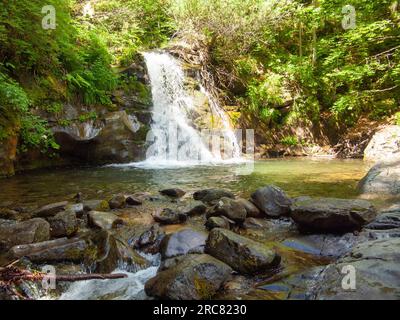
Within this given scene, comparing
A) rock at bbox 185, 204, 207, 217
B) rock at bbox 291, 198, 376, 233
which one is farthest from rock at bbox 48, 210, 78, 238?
rock at bbox 291, 198, 376, 233

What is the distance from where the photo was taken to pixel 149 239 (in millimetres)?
4176

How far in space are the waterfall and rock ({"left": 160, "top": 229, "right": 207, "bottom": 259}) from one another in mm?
6932

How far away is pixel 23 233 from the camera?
157 inches

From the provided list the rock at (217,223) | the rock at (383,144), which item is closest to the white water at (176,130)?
the rock at (383,144)

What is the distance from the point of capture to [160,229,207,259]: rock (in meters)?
3.82

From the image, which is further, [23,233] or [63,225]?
[63,225]

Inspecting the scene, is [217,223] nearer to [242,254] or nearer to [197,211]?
[197,211]

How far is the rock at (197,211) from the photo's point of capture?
5.19 m

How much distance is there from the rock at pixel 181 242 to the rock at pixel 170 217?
30.1 inches

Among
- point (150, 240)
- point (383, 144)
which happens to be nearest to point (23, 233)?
point (150, 240)

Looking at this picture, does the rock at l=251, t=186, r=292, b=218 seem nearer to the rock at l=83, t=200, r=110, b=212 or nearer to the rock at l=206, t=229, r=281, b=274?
the rock at l=206, t=229, r=281, b=274

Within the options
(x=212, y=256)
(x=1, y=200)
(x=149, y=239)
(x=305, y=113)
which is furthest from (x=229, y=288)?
(x=305, y=113)

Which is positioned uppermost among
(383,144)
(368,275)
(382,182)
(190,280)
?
(383,144)

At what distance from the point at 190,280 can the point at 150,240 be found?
131cm
